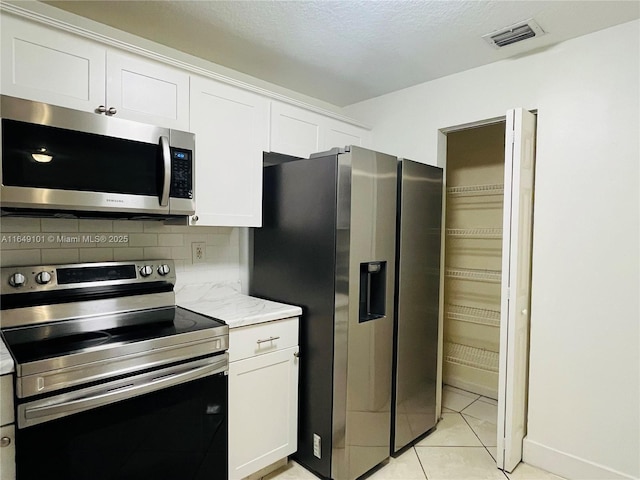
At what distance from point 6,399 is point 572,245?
2636 millimetres

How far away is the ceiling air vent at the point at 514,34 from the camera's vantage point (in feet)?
6.36

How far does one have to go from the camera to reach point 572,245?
2086 mm

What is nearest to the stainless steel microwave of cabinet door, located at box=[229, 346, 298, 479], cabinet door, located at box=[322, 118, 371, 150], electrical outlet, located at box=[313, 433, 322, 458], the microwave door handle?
the microwave door handle

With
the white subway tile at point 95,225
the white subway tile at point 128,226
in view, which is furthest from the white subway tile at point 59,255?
the white subway tile at point 128,226

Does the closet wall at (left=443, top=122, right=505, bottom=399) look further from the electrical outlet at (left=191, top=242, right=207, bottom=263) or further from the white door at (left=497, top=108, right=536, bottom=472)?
the electrical outlet at (left=191, top=242, right=207, bottom=263)

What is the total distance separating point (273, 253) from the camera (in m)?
2.29

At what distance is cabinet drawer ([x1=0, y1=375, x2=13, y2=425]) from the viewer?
119 centimetres

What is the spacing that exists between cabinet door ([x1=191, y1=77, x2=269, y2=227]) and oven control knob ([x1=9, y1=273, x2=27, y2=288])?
0.76 m

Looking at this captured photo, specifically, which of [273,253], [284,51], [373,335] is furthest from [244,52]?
[373,335]

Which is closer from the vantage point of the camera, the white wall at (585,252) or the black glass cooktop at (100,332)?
the black glass cooktop at (100,332)

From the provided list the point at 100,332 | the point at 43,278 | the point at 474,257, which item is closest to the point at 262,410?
the point at 100,332

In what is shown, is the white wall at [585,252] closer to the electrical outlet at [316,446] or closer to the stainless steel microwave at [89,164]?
Answer: the electrical outlet at [316,446]

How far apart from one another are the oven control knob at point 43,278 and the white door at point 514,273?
233cm

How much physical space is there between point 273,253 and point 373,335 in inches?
30.4
